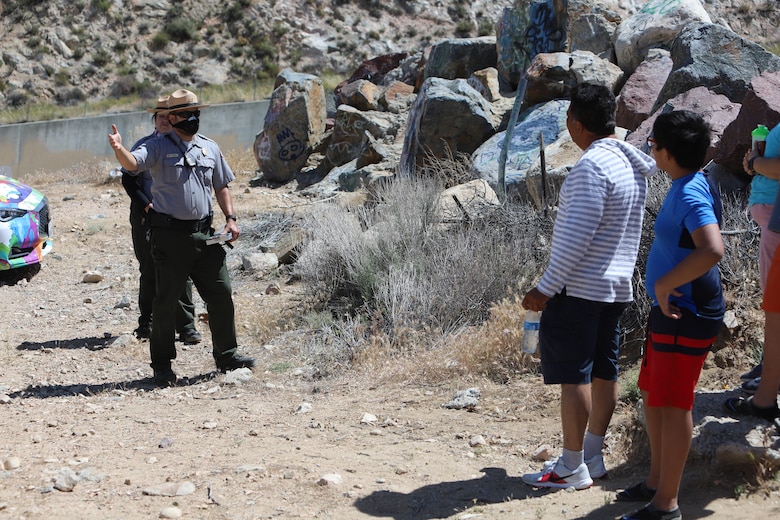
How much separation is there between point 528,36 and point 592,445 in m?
10.9

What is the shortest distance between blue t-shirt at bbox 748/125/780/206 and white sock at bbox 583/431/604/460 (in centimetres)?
132

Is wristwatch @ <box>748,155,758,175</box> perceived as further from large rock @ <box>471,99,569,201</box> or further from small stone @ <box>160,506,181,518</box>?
large rock @ <box>471,99,569,201</box>

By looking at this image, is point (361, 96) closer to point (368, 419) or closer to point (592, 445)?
point (368, 419)

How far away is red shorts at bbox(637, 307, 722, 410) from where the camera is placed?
3096 millimetres

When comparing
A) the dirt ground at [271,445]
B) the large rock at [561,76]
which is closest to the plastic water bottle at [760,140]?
the dirt ground at [271,445]

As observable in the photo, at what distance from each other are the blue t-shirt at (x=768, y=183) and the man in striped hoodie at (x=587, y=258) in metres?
0.66

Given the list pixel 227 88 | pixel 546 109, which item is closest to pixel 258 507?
pixel 546 109

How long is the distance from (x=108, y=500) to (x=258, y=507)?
0.67m

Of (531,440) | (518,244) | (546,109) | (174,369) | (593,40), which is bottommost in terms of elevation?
(174,369)

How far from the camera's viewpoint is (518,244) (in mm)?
6691

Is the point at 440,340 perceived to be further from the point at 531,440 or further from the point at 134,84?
the point at 134,84

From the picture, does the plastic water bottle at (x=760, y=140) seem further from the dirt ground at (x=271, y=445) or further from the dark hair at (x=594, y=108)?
the dirt ground at (x=271, y=445)

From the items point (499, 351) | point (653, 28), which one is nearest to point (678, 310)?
point (499, 351)

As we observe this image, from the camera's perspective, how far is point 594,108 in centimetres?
347
